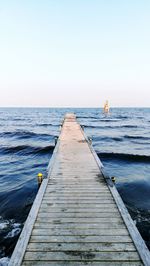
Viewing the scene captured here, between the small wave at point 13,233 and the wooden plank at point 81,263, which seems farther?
the small wave at point 13,233

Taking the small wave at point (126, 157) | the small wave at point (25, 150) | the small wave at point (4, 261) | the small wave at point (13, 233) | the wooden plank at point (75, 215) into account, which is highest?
the wooden plank at point (75, 215)

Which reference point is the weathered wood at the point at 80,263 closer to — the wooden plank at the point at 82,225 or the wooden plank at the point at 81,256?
the wooden plank at the point at 81,256

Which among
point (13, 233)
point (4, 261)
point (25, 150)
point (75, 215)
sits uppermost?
point (75, 215)

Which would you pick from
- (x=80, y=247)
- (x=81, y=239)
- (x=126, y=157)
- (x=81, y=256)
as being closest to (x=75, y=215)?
(x=81, y=239)

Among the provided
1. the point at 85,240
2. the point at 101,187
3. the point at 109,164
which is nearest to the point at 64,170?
the point at 101,187

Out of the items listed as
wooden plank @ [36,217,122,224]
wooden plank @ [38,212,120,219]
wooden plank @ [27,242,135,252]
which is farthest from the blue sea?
wooden plank @ [27,242,135,252]

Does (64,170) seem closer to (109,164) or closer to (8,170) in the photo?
(8,170)

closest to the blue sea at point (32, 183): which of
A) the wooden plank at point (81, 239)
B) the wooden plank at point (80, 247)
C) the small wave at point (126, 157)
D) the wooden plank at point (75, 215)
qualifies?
the small wave at point (126, 157)

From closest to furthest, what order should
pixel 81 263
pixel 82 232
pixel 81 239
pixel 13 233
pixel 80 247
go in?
1. pixel 81 263
2. pixel 80 247
3. pixel 81 239
4. pixel 82 232
5. pixel 13 233

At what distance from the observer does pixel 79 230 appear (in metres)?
4.65

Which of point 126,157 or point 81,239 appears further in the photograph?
point 126,157

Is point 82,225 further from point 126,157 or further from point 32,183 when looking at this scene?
point 126,157

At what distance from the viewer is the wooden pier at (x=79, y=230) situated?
383cm

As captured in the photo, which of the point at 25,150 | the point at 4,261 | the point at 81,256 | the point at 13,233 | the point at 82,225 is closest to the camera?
the point at 81,256
